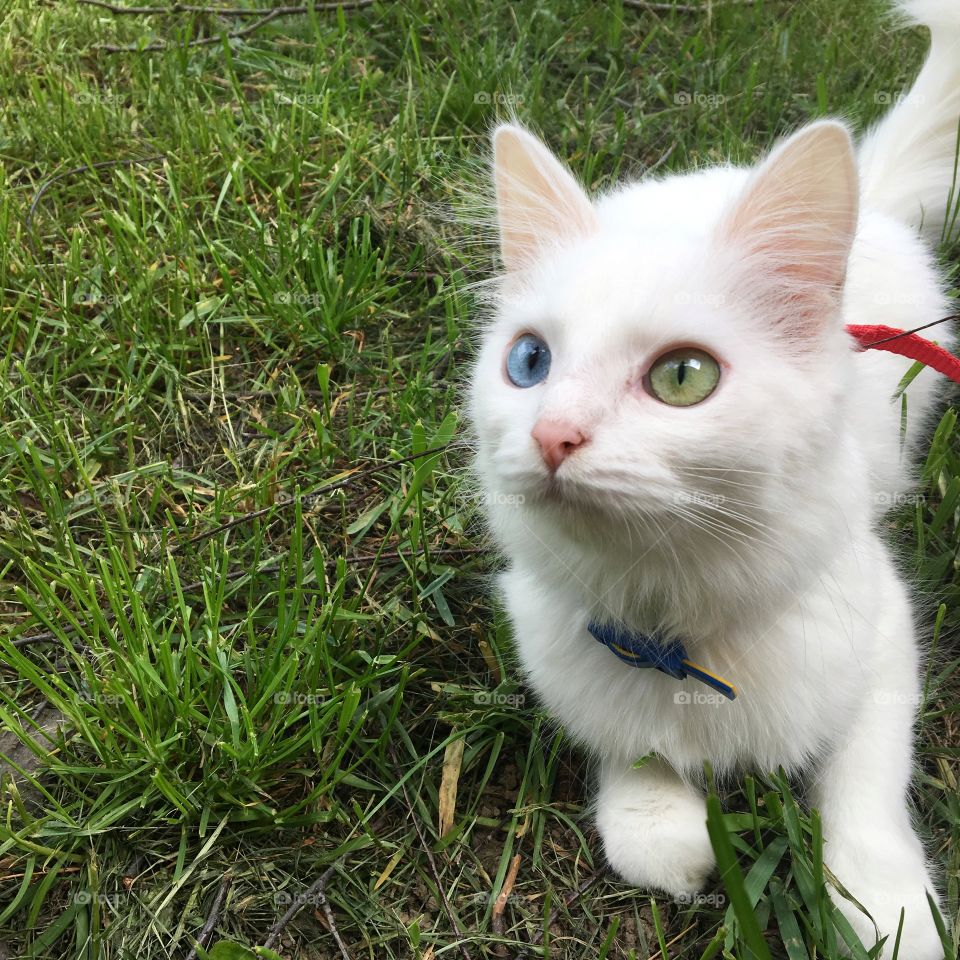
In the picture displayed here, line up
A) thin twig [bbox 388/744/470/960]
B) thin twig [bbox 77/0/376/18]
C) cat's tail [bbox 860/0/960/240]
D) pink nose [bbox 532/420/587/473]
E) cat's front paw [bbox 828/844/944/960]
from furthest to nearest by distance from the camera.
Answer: thin twig [bbox 77/0/376/18], cat's tail [bbox 860/0/960/240], thin twig [bbox 388/744/470/960], cat's front paw [bbox 828/844/944/960], pink nose [bbox 532/420/587/473]

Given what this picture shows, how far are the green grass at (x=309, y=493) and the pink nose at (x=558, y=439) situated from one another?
0.56m

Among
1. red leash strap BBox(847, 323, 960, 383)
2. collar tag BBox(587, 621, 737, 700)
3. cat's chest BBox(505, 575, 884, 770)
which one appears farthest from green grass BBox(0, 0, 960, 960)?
red leash strap BBox(847, 323, 960, 383)

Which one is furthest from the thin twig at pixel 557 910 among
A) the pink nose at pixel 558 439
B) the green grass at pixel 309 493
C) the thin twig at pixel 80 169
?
the thin twig at pixel 80 169

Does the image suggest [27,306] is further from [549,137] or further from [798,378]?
[798,378]

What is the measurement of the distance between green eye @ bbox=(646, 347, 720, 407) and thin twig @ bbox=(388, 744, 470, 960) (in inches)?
44.4

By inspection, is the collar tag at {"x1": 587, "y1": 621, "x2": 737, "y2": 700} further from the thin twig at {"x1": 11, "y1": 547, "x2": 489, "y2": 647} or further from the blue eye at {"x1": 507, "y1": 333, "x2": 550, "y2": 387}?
the thin twig at {"x1": 11, "y1": 547, "x2": 489, "y2": 647}

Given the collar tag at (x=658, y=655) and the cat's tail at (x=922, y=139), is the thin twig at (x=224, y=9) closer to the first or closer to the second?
the cat's tail at (x=922, y=139)

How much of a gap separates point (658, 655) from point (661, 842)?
1.33 feet

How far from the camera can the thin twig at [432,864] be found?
6.24 feet

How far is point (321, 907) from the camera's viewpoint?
192 cm

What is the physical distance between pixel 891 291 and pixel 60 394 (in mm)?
2532

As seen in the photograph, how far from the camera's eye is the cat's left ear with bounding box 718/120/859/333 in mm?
1558

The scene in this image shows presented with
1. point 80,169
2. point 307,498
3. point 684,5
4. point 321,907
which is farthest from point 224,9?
point 321,907

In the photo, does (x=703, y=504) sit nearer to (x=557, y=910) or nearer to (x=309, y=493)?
(x=557, y=910)
